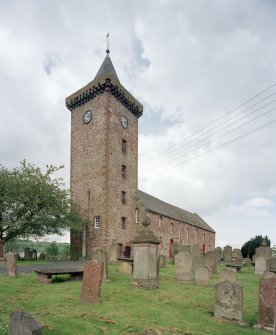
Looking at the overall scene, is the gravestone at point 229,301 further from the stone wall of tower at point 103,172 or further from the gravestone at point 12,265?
the stone wall of tower at point 103,172

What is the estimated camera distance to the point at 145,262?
1245 cm

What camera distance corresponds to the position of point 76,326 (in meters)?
6.89

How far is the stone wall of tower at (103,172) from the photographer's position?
28656mm

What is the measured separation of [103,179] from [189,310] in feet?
67.4

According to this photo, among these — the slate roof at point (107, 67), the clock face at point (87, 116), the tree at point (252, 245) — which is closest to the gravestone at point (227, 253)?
the tree at point (252, 245)

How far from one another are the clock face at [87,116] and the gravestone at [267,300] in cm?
2536

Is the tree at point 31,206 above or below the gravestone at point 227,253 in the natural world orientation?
above

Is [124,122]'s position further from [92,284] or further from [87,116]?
[92,284]

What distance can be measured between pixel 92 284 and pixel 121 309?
1.27 metres

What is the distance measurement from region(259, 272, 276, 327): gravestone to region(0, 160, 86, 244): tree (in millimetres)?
20526

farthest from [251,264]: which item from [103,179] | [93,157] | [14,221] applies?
[14,221]

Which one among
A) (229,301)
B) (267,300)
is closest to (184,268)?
(229,301)

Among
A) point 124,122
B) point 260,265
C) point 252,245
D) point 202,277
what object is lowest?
point 252,245

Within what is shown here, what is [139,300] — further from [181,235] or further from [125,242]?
[181,235]
